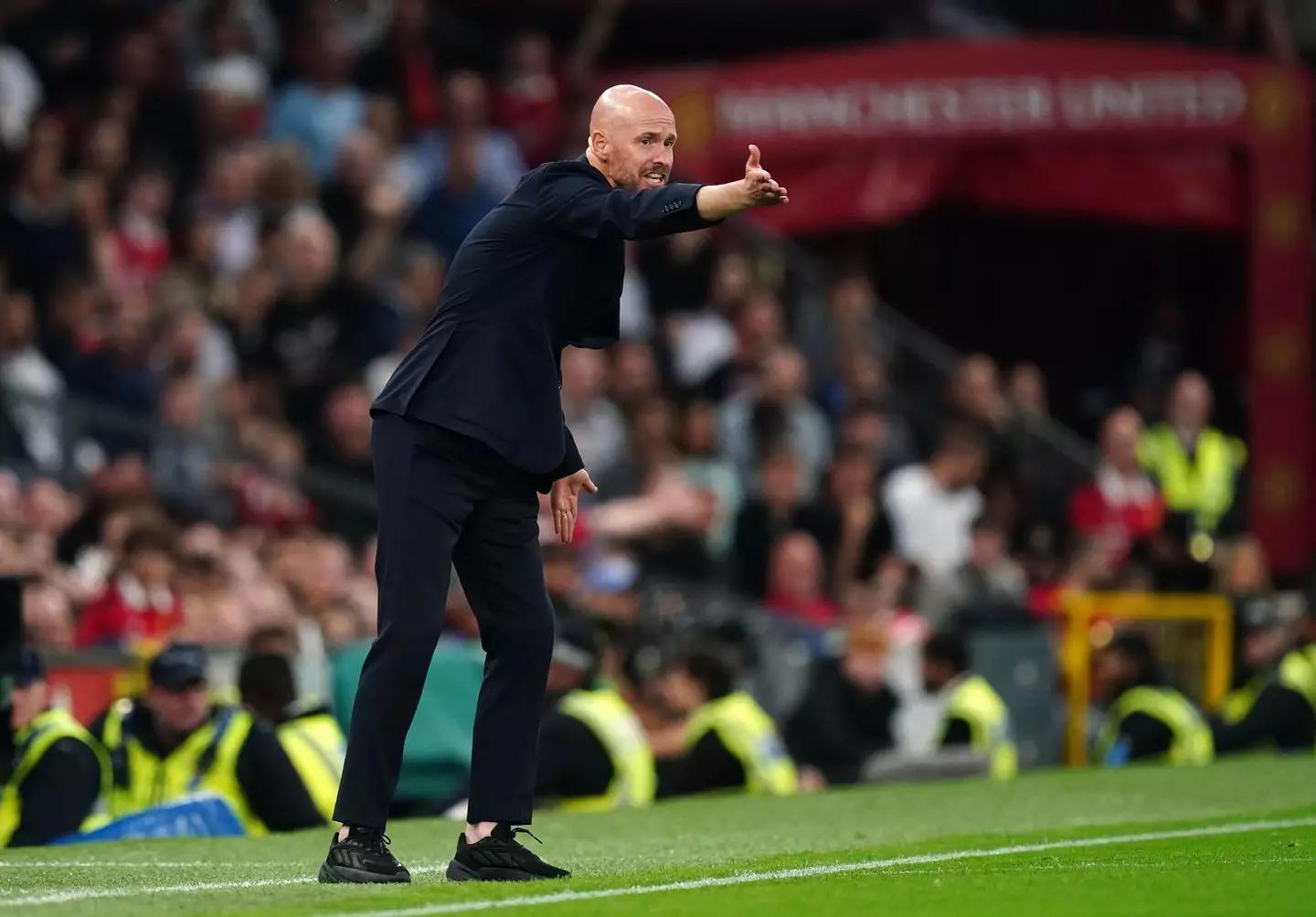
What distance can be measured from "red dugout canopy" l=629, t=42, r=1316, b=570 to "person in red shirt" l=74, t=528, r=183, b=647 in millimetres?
6941

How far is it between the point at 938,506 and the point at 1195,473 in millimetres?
2583

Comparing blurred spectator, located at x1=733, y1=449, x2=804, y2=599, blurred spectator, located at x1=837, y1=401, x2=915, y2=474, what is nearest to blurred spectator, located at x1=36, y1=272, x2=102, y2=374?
Answer: blurred spectator, located at x1=733, y1=449, x2=804, y2=599

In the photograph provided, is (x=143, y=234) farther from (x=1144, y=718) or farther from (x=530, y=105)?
(x=1144, y=718)

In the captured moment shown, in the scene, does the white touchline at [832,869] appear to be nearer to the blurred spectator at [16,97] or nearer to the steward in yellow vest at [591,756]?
the steward in yellow vest at [591,756]

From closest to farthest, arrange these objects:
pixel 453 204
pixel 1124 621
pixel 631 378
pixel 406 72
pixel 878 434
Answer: pixel 1124 621 → pixel 631 378 → pixel 878 434 → pixel 453 204 → pixel 406 72

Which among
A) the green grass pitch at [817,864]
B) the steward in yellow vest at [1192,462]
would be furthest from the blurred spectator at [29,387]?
the steward in yellow vest at [1192,462]

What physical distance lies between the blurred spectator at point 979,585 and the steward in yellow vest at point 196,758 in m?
5.60

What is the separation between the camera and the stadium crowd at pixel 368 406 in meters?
13.6

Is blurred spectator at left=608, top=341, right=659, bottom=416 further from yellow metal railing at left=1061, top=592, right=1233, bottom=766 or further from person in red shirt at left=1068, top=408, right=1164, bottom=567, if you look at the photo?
person in red shirt at left=1068, top=408, right=1164, bottom=567

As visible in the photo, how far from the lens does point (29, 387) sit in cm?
1477

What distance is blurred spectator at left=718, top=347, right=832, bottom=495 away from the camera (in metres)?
16.3

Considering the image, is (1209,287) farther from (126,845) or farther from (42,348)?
(126,845)

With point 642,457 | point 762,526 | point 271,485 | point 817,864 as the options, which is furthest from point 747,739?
point 817,864

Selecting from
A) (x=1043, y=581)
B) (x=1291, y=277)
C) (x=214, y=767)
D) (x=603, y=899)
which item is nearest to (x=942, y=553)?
(x=1043, y=581)
